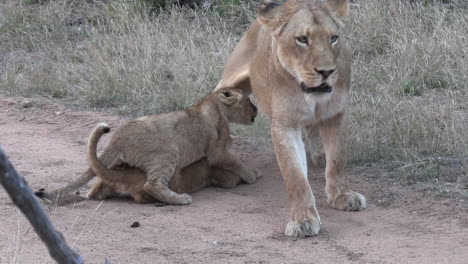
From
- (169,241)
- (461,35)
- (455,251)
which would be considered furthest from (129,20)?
(455,251)

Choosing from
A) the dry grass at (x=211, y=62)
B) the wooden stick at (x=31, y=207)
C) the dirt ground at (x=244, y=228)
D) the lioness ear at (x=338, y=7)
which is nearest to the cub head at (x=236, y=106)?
the dirt ground at (x=244, y=228)

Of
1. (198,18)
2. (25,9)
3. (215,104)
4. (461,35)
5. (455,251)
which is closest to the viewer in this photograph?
(455,251)

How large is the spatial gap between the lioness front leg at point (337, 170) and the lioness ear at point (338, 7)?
66 centimetres

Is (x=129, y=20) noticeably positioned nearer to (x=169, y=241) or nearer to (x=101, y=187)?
(x=101, y=187)

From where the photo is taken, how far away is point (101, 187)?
6.24m

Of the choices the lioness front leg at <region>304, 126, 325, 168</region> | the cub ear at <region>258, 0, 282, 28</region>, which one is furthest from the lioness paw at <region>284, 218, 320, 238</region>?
the lioness front leg at <region>304, 126, 325, 168</region>

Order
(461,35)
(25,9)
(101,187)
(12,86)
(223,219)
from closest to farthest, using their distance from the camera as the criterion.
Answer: (223,219) → (101,187) → (461,35) → (12,86) → (25,9)

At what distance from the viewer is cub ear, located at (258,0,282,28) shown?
6.11 meters

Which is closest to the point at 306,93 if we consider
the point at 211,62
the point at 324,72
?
the point at 324,72

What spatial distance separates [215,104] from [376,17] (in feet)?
11.0

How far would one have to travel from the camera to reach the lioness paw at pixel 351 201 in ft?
19.5

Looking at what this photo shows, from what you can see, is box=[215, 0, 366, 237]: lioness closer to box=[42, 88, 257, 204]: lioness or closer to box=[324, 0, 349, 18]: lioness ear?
box=[324, 0, 349, 18]: lioness ear

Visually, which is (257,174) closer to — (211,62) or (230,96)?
(230,96)

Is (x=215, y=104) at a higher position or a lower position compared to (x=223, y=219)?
higher
